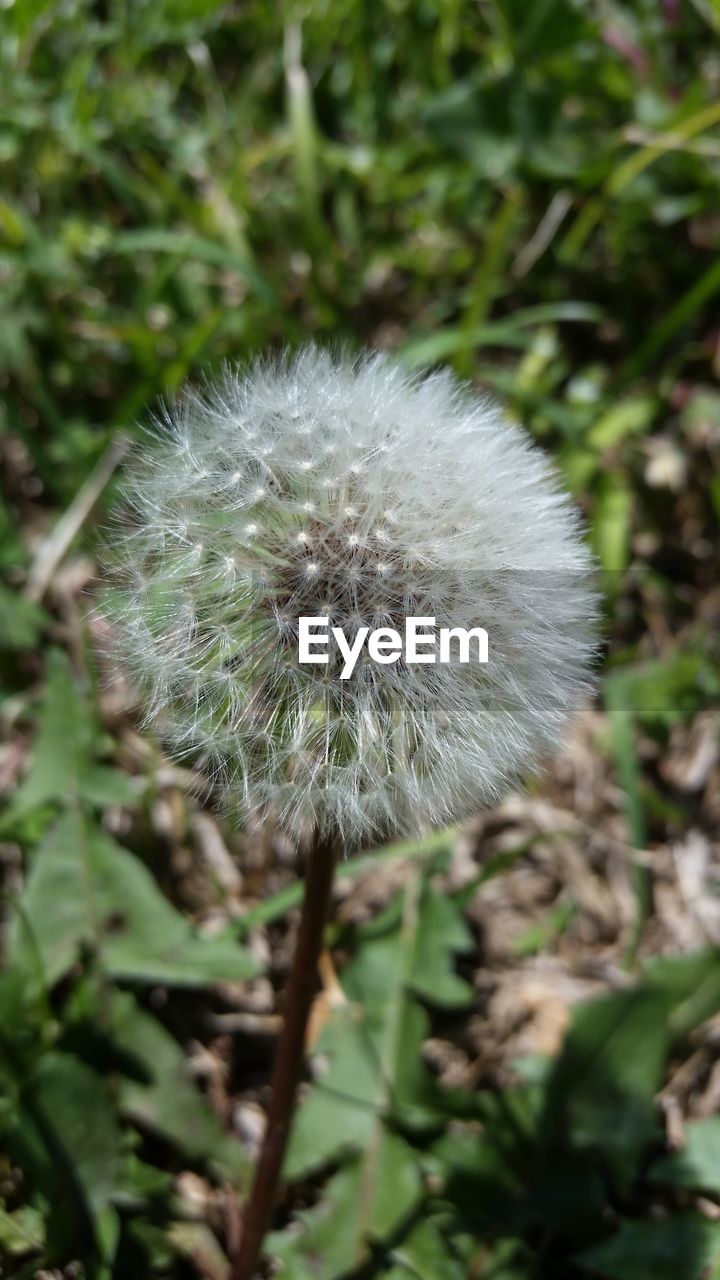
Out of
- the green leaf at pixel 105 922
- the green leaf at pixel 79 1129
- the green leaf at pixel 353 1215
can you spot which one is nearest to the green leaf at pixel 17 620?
the green leaf at pixel 105 922

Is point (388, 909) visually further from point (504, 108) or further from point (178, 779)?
point (504, 108)

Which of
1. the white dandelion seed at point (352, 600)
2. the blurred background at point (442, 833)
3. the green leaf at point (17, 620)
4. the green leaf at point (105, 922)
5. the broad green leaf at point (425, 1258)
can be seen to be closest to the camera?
the white dandelion seed at point (352, 600)

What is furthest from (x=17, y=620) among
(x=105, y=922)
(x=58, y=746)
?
(x=105, y=922)

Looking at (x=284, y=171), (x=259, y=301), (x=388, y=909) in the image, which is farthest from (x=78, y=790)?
(x=284, y=171)

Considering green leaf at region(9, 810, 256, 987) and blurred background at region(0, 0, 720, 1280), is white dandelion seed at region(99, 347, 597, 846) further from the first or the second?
green leaf at region(9, 810, 256, 987)

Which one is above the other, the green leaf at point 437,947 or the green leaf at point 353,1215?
the green leaf at point 437,947

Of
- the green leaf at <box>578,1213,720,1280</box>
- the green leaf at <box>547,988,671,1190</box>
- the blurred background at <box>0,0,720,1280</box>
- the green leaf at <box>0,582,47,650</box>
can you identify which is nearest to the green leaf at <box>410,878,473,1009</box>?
the blurred background at <box>0,0,720,1280</box>

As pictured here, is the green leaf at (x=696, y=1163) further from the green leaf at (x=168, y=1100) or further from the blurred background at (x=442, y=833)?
the green leaf at (x=168, y=1100)
